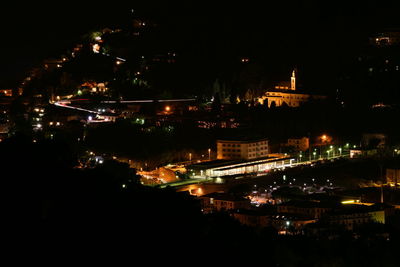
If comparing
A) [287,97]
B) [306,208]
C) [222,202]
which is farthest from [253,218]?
[287,97]

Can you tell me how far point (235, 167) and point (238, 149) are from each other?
6.24ft

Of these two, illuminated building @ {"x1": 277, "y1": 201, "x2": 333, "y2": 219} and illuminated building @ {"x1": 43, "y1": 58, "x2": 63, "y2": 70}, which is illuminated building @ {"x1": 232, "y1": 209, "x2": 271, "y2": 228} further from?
illuminated building @ {"x1": 43, "y1": 58, "x2": 63, "y2": 70}

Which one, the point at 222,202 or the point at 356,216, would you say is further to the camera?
the point at 222,202

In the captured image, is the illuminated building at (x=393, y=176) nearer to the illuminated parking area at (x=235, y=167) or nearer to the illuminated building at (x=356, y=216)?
the illuminated parking area at (x=235, y=167)

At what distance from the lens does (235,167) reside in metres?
27.9

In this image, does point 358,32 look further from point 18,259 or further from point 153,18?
point 18,259

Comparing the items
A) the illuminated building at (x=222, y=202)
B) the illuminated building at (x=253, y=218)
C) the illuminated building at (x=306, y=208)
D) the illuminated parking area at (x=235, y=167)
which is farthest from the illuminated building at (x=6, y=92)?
the illuminated building at (x=253, y=218)

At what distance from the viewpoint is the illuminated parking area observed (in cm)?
2694

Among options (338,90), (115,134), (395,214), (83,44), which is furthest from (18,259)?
(83,44)

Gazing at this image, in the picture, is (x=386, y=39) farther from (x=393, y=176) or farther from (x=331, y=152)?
(x=393, y=176)

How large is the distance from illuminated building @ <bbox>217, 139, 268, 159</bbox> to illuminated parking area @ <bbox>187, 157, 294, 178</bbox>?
535 mm

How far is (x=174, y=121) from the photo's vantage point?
105 feet

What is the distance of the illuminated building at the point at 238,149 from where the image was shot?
29.7m

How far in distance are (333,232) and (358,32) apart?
80.5 ft
